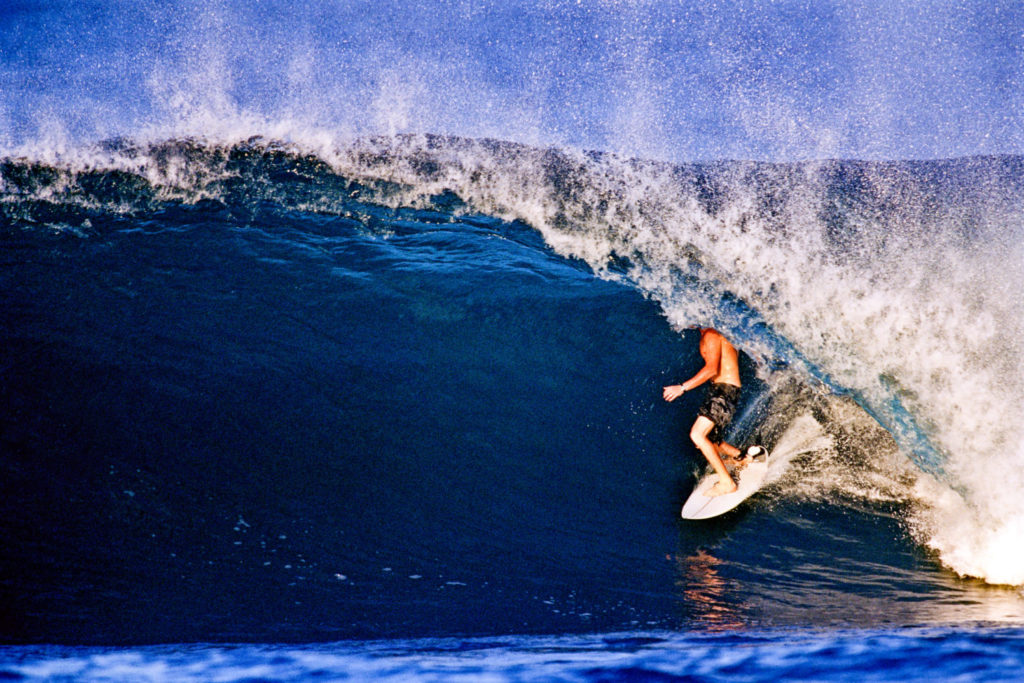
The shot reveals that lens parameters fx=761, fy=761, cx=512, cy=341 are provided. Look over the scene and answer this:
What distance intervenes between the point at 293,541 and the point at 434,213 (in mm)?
3069

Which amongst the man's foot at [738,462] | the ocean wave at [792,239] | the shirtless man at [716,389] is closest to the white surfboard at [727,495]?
the man's foot at [738,462]

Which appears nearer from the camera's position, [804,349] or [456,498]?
[456,498]

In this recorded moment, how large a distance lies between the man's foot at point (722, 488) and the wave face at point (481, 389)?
18 centimetres

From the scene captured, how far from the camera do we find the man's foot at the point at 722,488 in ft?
14.6

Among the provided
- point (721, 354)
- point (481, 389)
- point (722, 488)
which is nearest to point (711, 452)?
point (722, 488)

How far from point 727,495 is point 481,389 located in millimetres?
1722

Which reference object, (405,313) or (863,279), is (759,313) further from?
(405,313)

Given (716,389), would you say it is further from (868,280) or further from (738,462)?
(868,280)

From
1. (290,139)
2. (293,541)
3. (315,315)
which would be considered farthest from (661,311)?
(290,139)

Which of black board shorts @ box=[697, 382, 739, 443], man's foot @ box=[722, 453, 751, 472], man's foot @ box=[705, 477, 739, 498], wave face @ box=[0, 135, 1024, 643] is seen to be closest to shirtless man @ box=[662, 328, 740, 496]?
black board shorts @ box=[697, 382, 739, 443]

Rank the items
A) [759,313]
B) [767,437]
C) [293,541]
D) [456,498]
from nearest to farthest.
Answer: [293,541], [456,498], [767,437], [759,313]

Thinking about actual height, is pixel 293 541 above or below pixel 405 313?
below

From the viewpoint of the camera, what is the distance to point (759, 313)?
211 inches

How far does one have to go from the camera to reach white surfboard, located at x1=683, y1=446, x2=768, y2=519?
14.6ft
